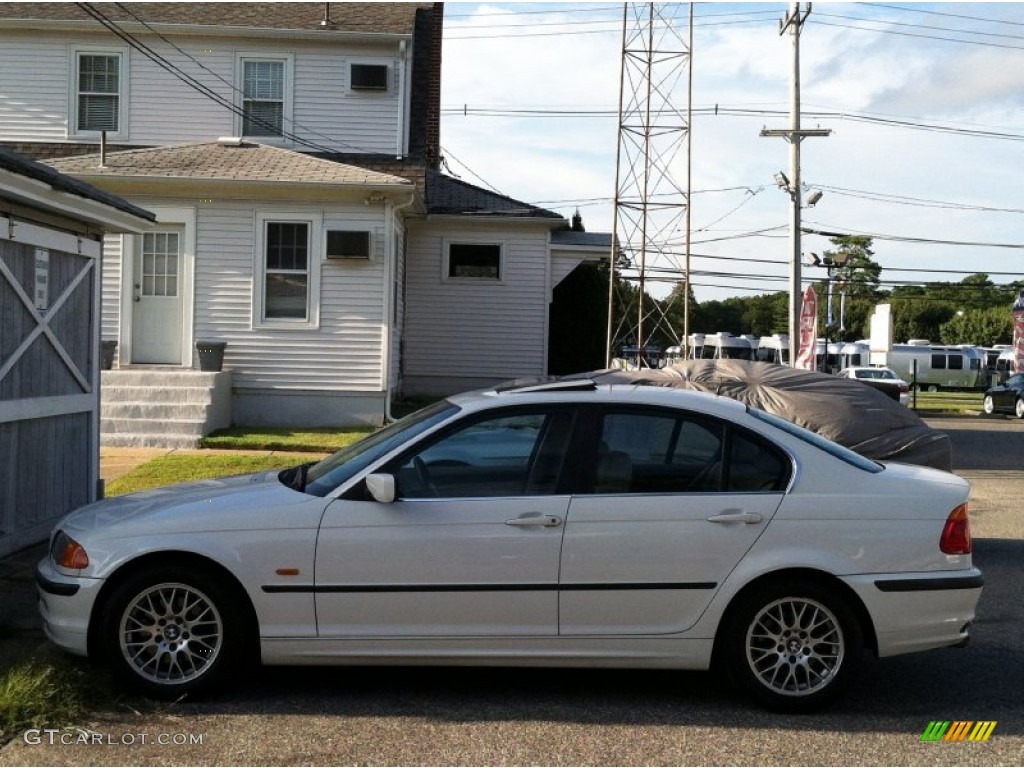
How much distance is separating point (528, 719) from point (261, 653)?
1329mm

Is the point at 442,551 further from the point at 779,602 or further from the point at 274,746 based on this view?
the point at 779,602

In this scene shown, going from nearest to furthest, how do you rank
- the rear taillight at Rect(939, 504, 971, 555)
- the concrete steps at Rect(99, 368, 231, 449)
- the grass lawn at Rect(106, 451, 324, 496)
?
the rear taillight at Rect(939, 504, 971, 555) < the grass lawn at Rect(106, 451, 324, 496) < the concrete steps at Rect(99, 368, 231, 449)

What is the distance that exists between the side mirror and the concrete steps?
10337mm

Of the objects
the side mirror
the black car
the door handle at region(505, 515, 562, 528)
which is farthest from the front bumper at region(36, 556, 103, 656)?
the black car

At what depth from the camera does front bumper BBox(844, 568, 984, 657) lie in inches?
216

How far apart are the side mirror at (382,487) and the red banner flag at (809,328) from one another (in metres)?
13.0

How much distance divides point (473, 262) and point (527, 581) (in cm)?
1786

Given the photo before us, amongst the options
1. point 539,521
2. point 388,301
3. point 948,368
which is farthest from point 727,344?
point 539,521

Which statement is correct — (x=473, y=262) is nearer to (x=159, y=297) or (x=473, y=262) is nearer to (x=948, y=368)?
(x=159, y=297)

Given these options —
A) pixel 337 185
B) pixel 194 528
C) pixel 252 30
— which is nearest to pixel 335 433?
pixel 337 185

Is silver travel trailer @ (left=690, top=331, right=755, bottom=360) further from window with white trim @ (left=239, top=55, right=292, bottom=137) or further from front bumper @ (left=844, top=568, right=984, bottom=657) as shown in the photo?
front bumper @ (left=844, top=568, right=984, bottom=657)

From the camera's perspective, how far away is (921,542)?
219 inches

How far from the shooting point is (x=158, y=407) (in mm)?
15539

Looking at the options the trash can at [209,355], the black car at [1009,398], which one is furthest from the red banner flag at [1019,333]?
the trash can at [209,355]
